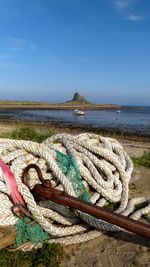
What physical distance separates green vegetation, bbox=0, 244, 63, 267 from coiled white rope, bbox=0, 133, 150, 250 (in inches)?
4.3

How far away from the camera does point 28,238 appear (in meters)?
3.97

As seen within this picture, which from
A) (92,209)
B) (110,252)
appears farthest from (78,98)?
(92,209)

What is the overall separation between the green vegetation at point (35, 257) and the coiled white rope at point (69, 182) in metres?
0.11

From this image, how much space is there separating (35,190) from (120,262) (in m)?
1.14

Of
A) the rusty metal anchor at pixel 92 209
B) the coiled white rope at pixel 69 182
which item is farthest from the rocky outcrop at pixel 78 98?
the rusty metal anchor at pixel 92 209

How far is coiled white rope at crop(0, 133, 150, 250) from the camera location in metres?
4.04

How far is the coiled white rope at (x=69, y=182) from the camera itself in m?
4.04

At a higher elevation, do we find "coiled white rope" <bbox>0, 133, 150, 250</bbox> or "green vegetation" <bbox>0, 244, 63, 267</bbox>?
"coiled white rope" <bbox>0, 133, 150, 250</bbox>

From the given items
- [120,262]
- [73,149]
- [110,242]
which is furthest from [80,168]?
[120,262]

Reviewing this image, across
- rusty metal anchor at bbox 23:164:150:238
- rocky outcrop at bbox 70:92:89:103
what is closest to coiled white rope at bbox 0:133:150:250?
rusty metal anchor at bbox 23:164:150:238

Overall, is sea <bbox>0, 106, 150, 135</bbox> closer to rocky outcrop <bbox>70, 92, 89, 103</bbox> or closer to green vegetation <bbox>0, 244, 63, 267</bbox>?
green vegetation <bbox>0, 244, 63, 267</bbox>

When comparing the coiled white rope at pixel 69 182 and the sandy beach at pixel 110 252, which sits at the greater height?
the coiled white rope at pixel 69 182

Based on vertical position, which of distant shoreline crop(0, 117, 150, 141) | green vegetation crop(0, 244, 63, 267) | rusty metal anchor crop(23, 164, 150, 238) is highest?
rusty metal anchor crop(23, 164, 150, 238)

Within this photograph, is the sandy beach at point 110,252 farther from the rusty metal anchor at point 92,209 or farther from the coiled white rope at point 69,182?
the rusty metal anchor at point 92,209
